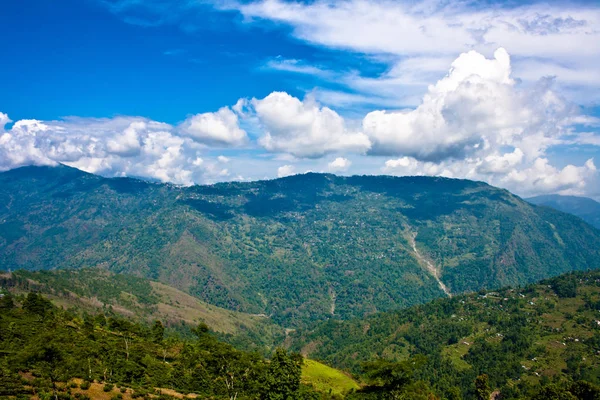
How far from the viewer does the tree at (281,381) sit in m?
56.8

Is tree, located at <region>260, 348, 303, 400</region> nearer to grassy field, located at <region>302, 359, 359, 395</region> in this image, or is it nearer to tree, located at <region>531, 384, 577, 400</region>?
tree, located at <region>531, 384, 577, 400</region>

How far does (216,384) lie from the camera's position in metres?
74.2

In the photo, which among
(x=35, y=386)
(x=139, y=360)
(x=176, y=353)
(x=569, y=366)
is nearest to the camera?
(x=35, y=386)

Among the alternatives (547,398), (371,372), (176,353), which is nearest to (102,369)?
(371,372)

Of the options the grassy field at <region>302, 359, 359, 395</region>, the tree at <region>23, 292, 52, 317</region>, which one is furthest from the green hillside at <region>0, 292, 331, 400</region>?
the grassy field at <region>302, 359, 359, 395</region>

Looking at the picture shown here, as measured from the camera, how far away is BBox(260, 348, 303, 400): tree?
56812 mm

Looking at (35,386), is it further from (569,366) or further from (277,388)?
(569,366)

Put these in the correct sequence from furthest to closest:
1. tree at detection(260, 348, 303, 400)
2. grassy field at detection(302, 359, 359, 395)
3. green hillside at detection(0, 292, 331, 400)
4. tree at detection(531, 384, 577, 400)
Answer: grassy field at detection(302, 359, 359, 395) < tree at detection(531, 384, 577, 400) < tree at detection(260, 348, 303, 400) < green hillside at detection(0, 292, 331, 400)

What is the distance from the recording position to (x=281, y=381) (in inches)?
2245

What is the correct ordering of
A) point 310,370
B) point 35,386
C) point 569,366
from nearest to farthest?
point 35,386
point 310,370
point 569,366

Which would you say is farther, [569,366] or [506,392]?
[569,366]

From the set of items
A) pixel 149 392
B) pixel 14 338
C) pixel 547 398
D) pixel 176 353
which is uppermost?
pixel 14 338

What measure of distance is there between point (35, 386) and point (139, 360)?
130 feet

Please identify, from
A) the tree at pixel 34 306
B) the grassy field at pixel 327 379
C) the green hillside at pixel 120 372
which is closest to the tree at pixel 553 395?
the green hillside at pixel 120 372
